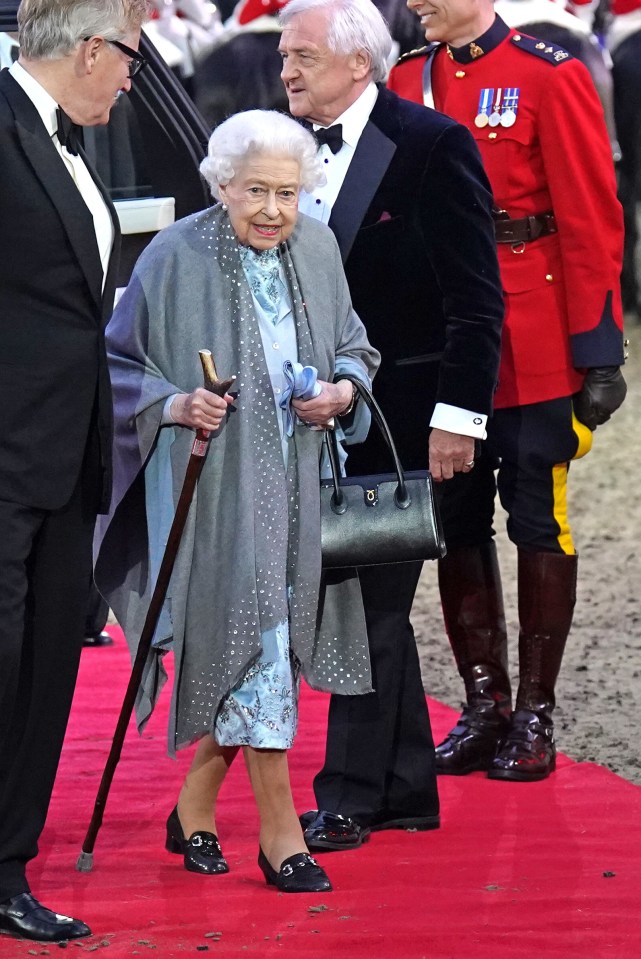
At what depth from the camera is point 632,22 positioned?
11305 mm

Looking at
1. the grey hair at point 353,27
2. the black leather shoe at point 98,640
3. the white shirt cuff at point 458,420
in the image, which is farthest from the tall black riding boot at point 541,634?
the black leather shoe at point 98,640

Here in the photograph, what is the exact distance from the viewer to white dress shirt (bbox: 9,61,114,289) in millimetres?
3072

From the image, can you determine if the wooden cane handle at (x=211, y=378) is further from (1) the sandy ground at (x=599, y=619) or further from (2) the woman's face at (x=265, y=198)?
(1) the sandy ground at (x=599, y=619)

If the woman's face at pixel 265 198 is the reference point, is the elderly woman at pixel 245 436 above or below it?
below

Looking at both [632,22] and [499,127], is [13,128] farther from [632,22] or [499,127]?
[632,22]

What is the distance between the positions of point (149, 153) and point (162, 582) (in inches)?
94.3

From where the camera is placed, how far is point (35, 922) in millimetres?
3184

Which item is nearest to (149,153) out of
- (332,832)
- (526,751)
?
(526,751)

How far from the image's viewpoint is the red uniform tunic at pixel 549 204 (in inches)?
171

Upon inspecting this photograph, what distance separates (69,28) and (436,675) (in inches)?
122

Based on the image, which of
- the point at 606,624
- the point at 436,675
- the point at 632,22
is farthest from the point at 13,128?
the point at 632,22

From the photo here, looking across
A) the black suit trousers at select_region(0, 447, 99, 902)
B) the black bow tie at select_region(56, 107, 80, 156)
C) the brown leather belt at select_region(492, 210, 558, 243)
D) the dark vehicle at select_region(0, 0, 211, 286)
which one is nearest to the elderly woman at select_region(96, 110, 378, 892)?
the black suit trousers at select_region(0, 447, 99, 902)

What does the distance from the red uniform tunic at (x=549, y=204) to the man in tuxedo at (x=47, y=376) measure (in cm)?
144

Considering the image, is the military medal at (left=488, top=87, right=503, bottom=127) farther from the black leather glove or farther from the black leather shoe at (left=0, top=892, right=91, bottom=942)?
the black leather shoe at (left=0, top=892, right=91, bottom=942)
